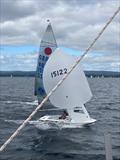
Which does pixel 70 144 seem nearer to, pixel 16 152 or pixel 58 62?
pixel 16 152

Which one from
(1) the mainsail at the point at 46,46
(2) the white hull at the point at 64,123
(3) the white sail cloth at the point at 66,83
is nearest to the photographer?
(3) the white sail cloth at the point at 66,83

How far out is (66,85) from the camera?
35.5m

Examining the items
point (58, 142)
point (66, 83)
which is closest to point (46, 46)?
point (66, 83)

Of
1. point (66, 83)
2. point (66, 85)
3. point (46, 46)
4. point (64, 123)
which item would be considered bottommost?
point (64, 123)

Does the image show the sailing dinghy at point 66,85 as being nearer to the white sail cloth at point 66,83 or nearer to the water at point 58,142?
the white sail cloth at point 66,83

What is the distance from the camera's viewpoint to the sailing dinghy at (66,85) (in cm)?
3543

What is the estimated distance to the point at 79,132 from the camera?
114 ft

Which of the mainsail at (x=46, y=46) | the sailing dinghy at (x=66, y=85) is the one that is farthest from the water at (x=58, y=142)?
the mainsail at (x=46, y=46)

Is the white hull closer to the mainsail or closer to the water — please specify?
the water

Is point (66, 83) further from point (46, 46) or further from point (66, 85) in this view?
point (46, 46)

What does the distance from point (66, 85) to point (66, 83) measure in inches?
6.6

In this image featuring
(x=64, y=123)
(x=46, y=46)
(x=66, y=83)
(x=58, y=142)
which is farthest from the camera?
(x=46, y=46)

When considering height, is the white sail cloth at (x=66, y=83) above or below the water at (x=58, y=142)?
above

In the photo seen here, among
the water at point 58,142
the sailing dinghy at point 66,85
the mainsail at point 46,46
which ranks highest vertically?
the mainsail at point 46,46
